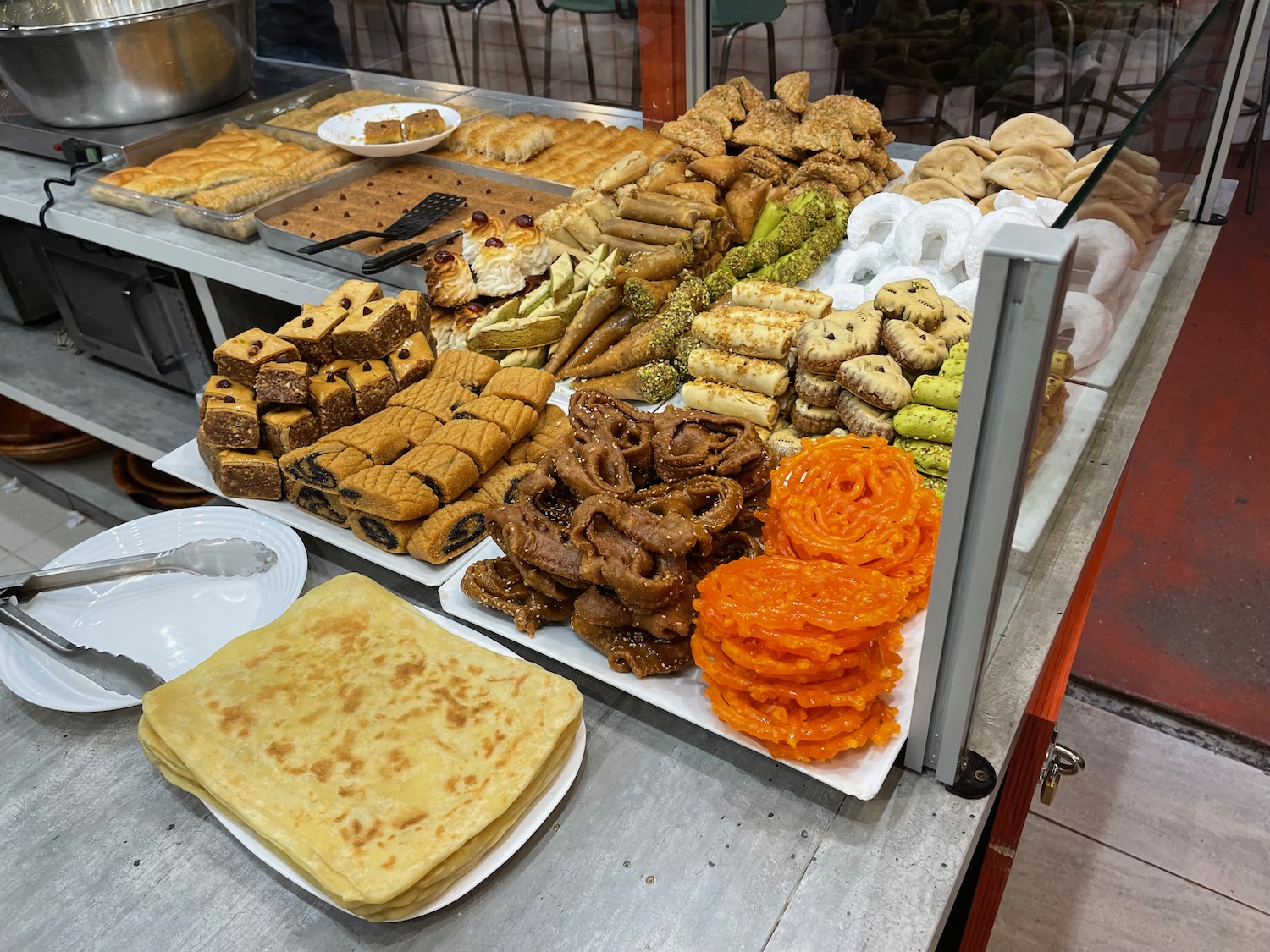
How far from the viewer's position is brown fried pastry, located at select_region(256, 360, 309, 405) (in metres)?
1.83

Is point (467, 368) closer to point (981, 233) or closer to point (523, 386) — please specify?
point (523, 386)

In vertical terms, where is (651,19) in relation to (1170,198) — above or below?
above

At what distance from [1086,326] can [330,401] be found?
141cm

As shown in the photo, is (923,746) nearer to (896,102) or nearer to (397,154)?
(397,154)

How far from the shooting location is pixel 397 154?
300 centimetres

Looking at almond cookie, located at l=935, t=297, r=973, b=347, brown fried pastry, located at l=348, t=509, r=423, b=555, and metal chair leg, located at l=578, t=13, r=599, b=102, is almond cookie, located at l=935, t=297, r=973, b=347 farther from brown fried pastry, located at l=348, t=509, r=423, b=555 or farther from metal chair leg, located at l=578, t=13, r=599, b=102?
metal chair leg, located at l=578, t=13, r=599, b=102

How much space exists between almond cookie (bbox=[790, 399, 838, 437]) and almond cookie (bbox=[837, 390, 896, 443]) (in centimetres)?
4

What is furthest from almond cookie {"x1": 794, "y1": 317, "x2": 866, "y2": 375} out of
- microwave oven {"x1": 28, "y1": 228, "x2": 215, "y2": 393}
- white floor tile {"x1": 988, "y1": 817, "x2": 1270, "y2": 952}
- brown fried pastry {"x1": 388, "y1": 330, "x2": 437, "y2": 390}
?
microwave oven {"x1": 28, "y1": 228, "x2": 215, "y2": 393}

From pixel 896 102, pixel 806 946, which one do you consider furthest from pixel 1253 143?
pixel 806 946

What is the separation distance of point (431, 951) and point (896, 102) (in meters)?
3.46

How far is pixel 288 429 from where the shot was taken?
180cm

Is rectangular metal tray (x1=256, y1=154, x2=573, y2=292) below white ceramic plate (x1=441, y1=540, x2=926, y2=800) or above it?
above

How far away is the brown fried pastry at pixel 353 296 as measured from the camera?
2010mm

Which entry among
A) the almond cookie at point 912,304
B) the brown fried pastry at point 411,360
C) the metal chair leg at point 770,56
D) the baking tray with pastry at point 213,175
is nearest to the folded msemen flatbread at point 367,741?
the brown fried pastry at point 411,360
